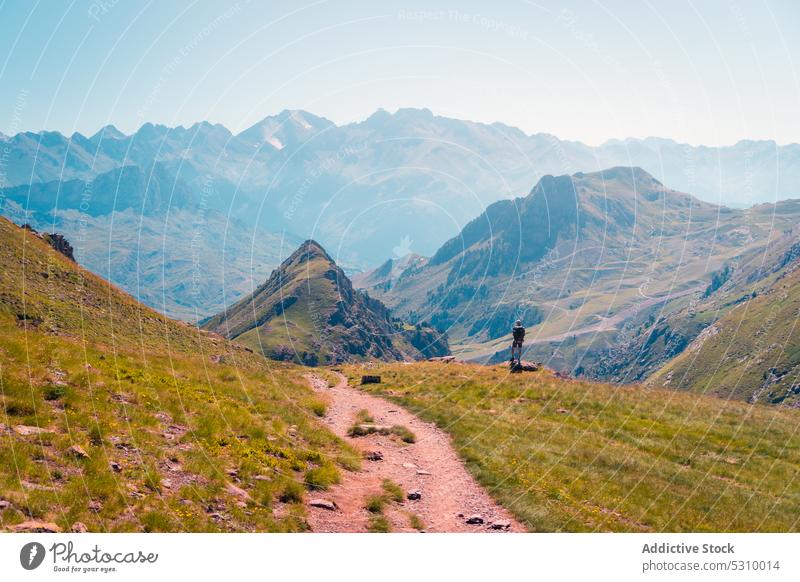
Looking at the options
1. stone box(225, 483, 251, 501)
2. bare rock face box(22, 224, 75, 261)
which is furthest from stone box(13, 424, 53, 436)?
bare rock face box(22, 224, 75, 261)

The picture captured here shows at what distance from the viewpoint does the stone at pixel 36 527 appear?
1313 cm

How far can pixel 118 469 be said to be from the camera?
16750 millimetres

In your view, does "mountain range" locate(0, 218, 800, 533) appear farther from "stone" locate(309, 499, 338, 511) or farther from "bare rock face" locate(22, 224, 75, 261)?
"bare rock face" locate(22, 224, 75, 261)

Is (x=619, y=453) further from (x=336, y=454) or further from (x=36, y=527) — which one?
(x=36, y=527)

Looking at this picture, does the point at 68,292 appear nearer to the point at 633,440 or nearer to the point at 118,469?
the point at 118,469

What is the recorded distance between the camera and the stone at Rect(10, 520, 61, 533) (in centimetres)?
1313

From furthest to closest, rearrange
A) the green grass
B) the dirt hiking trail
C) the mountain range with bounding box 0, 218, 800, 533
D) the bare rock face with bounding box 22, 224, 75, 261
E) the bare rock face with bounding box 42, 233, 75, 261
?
the bare rock face with bounding box 42, 233, 75, 261, the bare rock face with bounding box 22, 224, 75, 261, the green grass, the dirt hiking trail, the mountain range with bounding box 0, 218, 800, 533

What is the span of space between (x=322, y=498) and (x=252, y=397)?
1299 centimetres

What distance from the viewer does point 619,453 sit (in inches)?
1042
